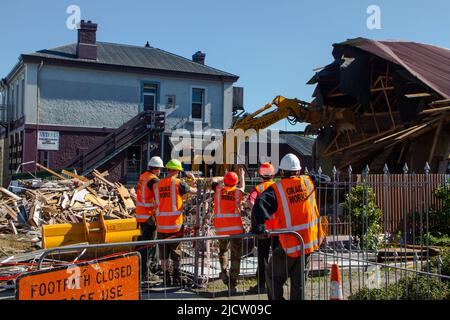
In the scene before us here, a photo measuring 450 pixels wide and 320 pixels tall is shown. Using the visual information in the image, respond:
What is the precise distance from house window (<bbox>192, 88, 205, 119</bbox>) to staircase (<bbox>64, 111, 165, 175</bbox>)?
3098 mm

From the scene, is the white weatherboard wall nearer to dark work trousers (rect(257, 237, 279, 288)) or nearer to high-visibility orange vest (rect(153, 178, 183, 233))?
high-visibility orange vest (rect(153, 178, 183, 233))

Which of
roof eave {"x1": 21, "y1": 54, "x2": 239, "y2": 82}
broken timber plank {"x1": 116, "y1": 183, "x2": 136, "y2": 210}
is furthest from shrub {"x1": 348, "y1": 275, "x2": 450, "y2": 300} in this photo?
roof eave {"x1": 21, "y1": 54, "x2": 239, "y2": 82}

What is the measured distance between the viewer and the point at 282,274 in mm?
6387

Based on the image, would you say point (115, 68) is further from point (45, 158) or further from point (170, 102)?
point (45, 158)

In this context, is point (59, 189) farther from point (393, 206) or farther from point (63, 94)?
point (63, 94)

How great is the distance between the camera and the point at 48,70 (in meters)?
27.0

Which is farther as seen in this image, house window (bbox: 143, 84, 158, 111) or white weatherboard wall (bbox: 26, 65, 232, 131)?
house window (bbox: 143, 84, 158, 111)

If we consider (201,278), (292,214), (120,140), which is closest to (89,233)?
(201,278)

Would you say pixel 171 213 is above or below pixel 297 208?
below

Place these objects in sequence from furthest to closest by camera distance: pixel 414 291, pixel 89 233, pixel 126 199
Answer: pixel 126 199 < pixel 89 233 < pixel 414 291

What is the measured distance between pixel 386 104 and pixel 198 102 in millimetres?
14533

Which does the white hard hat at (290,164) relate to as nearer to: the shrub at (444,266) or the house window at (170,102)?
the shrub at (444,266)

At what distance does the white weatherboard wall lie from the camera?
2702 centimetres
